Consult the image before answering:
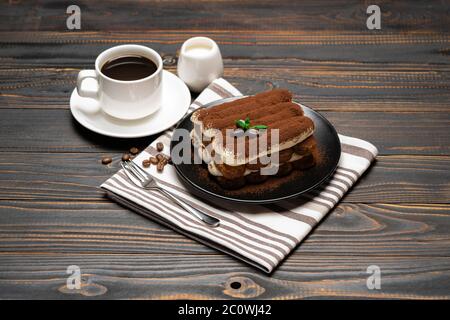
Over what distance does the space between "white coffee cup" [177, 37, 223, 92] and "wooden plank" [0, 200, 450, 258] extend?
502 mm

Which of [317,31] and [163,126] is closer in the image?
[163,126]

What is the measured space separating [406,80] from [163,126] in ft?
2.46

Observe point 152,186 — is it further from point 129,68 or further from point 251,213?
point 129,68

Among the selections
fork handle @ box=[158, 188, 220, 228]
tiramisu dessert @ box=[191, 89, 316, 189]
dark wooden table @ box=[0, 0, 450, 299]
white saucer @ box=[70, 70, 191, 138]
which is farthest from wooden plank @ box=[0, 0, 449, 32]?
fork handle @ box=[158, 188, 220, 228]

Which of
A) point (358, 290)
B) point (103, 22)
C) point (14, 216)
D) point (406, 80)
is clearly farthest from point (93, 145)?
point (406, 80)

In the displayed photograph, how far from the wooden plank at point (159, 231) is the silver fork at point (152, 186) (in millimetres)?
63

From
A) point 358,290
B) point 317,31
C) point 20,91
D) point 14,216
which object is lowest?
point 358,290

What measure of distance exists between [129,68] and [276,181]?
527 millimetres

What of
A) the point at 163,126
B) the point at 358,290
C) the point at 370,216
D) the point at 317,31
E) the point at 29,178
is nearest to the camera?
the point at 358,290

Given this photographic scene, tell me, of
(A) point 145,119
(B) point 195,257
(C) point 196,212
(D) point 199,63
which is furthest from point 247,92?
(B) point 195,257

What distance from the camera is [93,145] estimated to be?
5.73ft

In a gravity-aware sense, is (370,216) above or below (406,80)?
below

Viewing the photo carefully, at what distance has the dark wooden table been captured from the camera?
1.42 meters

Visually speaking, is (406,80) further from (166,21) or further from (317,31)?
(166,21)
